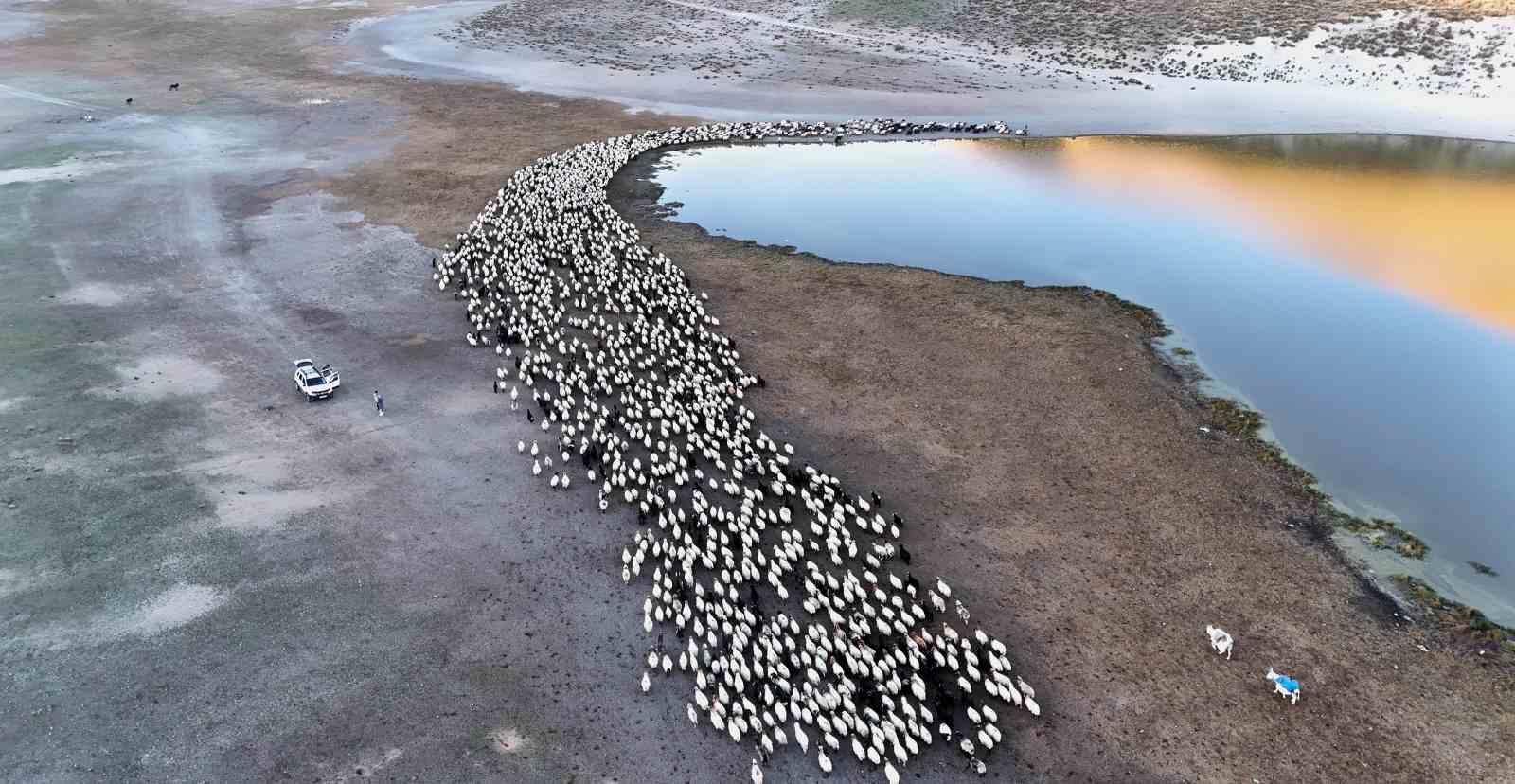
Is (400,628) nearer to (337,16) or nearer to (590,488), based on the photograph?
(590,488)

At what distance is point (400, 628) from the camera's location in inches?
796

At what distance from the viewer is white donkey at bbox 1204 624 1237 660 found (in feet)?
65.3

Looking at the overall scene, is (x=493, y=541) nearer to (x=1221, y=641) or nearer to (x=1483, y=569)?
(x=1221, y=641)

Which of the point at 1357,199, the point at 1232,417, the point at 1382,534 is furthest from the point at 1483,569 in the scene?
the point at 1357,199

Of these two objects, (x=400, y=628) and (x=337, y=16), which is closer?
(x=400, y=628)

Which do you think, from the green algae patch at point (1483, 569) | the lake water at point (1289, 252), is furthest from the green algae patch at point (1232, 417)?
the green algae patch at point (1483, 569)

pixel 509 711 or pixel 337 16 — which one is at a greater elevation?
pixel 337 16

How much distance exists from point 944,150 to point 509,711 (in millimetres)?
51026

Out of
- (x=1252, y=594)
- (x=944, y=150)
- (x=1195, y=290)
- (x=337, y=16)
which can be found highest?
(x=337, y=16)

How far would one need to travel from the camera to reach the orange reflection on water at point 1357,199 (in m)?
40.2

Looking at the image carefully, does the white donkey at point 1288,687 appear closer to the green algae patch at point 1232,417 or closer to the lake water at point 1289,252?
the lake water at point 1289,252

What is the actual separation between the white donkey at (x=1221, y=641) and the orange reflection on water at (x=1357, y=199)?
84.3ft

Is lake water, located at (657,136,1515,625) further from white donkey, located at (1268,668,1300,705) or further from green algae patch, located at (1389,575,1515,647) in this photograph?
white donkey, located at (1268,668,1300,705)

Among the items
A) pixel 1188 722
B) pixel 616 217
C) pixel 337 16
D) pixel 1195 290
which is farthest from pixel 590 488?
pixel 337 16
